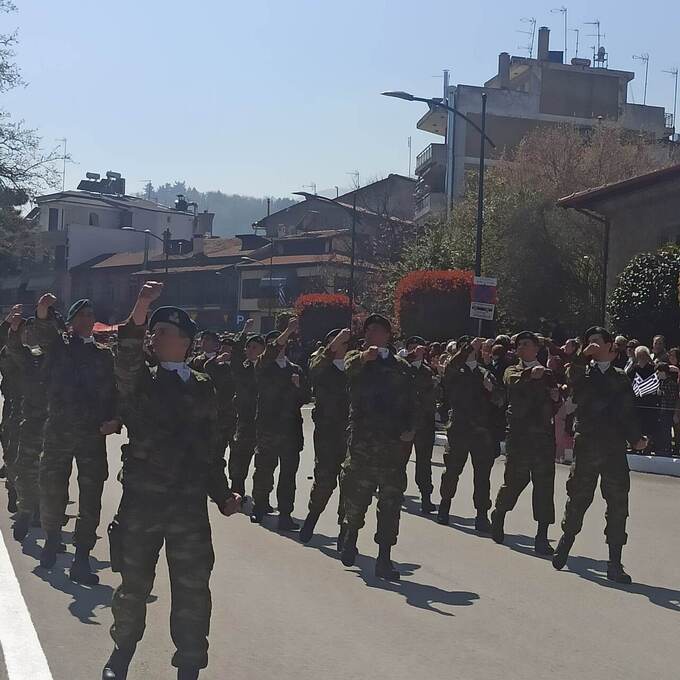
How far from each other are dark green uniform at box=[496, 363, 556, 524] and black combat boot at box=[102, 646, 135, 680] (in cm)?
523

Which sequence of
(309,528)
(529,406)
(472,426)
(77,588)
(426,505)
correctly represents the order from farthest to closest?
(426,505) → (472,426) → (309,528) → (529,406) → (77,588)

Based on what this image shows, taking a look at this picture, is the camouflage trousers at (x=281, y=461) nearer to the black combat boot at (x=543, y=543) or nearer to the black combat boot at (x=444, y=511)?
the black combat boot at (x=444, y=511)

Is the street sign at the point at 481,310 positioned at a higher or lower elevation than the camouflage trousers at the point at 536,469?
higher

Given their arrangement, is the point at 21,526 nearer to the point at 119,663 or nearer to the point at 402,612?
the point at 402,612

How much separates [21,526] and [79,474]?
1945mm

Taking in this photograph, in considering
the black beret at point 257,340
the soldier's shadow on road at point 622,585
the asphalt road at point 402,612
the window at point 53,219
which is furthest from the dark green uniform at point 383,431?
the window at point 53,219

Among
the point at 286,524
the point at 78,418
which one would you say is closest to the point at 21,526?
the point at 78,418

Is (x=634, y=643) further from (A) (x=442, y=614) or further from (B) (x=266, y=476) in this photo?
(B) (x=266, y=476)

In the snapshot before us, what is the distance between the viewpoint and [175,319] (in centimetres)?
563

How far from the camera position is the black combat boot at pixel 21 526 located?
9.86 meters

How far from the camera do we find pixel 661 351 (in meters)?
18.8

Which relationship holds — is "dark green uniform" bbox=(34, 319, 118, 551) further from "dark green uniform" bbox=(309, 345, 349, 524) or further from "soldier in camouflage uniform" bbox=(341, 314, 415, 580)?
"dark green uniform" bbox=(309, 345, 349, 524)

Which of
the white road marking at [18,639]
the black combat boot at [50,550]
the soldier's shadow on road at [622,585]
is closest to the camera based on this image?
the white road marking at [18,639]

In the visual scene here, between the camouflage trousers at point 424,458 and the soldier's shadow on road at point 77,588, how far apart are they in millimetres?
4640
